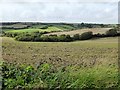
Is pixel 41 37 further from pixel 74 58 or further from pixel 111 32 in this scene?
pixel 111 32

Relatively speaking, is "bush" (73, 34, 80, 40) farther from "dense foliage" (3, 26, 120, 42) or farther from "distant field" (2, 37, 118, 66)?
"distant field" (2, 37, 118, 66)

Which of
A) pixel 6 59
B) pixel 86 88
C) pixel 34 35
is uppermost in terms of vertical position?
pixel 34 35

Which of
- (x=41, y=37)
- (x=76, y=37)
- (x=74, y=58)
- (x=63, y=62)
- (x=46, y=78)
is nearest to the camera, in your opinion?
(x=46, y=78)

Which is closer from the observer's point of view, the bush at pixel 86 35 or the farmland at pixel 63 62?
the farmland at pixel 63 62

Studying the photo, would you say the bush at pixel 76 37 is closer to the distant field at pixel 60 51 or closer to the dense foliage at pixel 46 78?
the distant field at pixel 60 51

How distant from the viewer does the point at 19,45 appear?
31.2 feet

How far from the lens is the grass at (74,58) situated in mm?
7929

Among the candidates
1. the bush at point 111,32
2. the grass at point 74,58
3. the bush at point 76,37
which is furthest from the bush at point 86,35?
the bush at point 111,32

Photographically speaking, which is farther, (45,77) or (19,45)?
(19,45)

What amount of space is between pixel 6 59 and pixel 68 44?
1.94 metres

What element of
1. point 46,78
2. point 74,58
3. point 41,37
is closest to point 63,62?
point 74,58

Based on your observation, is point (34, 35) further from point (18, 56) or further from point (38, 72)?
point (38, 72)

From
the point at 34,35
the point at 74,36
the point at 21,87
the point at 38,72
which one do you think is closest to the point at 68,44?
the point at 74,36

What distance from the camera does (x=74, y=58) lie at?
352 inches
